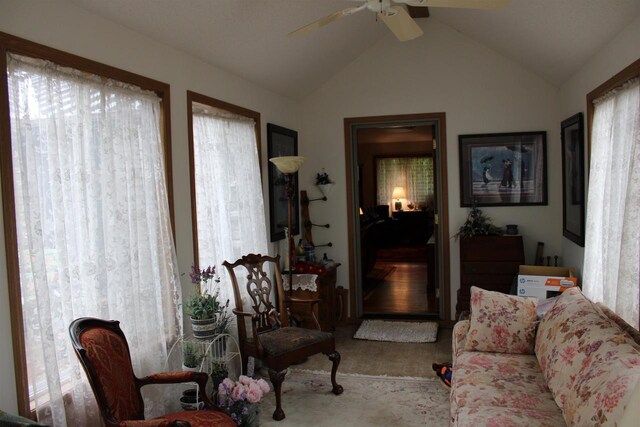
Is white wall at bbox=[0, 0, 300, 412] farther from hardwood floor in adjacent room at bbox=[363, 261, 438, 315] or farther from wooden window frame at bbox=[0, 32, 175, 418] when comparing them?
hardwood floor in adjacent room at bbox=[363, 261, 438, 315]

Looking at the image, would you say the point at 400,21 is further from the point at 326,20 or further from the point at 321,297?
the point at 321,297

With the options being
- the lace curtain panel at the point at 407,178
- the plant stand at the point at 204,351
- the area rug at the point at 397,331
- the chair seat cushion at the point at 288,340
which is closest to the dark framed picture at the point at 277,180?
the chair seat cushion at the point at 288,340

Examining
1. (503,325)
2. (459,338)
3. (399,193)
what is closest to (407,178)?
(399,193)

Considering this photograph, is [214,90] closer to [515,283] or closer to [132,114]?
[132,114]

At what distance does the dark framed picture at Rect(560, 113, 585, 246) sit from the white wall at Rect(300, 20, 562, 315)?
1.02 feet

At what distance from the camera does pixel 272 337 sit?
12.5 feet

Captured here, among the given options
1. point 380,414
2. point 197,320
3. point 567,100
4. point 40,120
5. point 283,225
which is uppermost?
point 567,100

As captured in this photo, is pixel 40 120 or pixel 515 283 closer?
pixel 40 120

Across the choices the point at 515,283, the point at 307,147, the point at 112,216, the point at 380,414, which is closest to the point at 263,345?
the point at 380,414

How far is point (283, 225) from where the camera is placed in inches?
200

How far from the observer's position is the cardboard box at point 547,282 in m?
4.25

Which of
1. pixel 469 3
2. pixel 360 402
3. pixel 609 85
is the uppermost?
pixel 469 3

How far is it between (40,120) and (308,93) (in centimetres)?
361

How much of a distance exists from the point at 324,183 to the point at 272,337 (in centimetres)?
224
